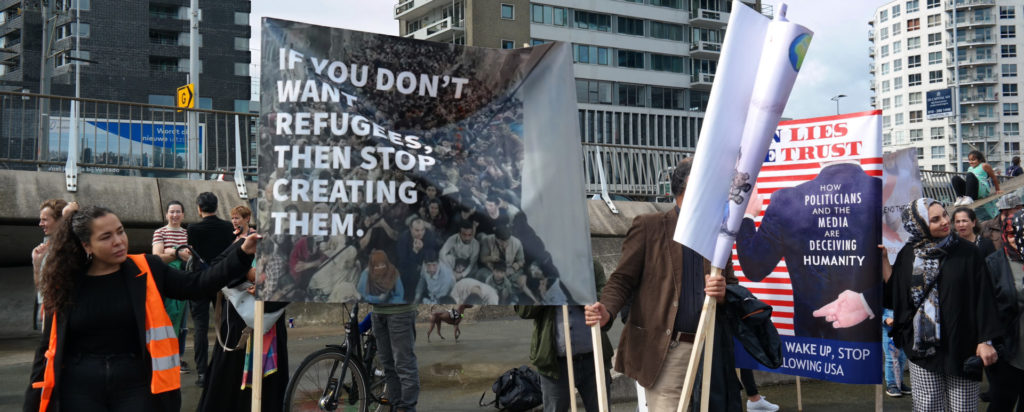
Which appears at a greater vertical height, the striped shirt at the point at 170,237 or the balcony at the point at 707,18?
the balcony at the point at 707,18

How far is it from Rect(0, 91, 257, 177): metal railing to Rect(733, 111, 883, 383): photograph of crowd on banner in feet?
29.4

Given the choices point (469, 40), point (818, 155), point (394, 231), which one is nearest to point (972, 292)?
point (818, 155)

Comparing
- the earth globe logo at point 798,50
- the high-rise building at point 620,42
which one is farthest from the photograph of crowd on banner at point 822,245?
the high-rise building at point 620,42

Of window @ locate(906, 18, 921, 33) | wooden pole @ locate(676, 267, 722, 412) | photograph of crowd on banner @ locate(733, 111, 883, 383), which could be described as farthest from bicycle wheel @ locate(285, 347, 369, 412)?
window @ locate(906, 18, 921, 33)

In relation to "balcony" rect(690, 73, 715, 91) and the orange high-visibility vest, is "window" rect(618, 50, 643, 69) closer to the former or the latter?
"balcony" rect(690, 73, 715, 91)

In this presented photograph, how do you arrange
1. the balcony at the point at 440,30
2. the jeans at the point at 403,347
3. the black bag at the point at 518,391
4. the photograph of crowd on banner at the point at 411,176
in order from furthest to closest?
the balcony at the point at 440,30 < the black bag at the point at 518,391 < the jeans at the point at 403,347 < the photograph of crowd on banner at the point at 411,176

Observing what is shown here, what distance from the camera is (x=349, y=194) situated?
15.0ft

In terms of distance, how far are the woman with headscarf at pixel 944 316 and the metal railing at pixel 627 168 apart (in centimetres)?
1049

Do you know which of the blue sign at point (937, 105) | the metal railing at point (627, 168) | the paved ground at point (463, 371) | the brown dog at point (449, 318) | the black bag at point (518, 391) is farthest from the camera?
the blue sign at point (937, 105)

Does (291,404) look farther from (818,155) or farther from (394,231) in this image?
(818,155)

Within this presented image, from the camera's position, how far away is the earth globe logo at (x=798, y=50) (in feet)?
13.5

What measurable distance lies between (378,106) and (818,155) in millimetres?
3542

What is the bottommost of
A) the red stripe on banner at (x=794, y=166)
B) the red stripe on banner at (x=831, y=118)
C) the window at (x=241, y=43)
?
the red stripe on banner at (x=794, y=166)

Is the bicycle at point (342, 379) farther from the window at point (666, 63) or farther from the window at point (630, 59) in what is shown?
the window at point (666, 63)
